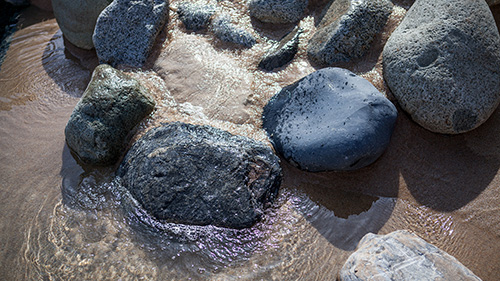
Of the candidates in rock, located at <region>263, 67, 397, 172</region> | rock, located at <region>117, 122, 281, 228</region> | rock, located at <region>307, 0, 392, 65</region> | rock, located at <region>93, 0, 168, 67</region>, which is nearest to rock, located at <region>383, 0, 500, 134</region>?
rock, located at <region>263, 67, 397, 172</region>

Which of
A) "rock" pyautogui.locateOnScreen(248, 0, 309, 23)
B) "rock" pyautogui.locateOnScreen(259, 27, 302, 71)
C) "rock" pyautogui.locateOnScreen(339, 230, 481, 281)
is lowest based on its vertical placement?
"rock" pyautogui.locateOnScreen(339, 230, 481, 281)

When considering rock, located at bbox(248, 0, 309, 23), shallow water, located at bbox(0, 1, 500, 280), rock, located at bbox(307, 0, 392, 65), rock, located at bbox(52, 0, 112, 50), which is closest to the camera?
shallow water, located at bbox(0, 1, 500, 280)

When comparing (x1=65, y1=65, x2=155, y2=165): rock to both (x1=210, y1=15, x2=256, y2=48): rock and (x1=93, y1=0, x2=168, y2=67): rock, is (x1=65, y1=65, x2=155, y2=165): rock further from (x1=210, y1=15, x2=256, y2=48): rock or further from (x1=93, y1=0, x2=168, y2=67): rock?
(x1=210, y1=15, x2=256, y2=48): rock

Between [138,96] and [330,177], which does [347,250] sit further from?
[138,96]

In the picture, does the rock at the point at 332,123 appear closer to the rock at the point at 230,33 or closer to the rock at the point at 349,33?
the rock at the point at 349,33

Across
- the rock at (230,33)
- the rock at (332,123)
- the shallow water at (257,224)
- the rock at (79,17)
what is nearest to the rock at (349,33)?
the shallow water at (257,224)

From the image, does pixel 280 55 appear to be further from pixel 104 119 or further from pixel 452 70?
pixel 104 119

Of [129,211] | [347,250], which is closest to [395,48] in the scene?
[347,250]
